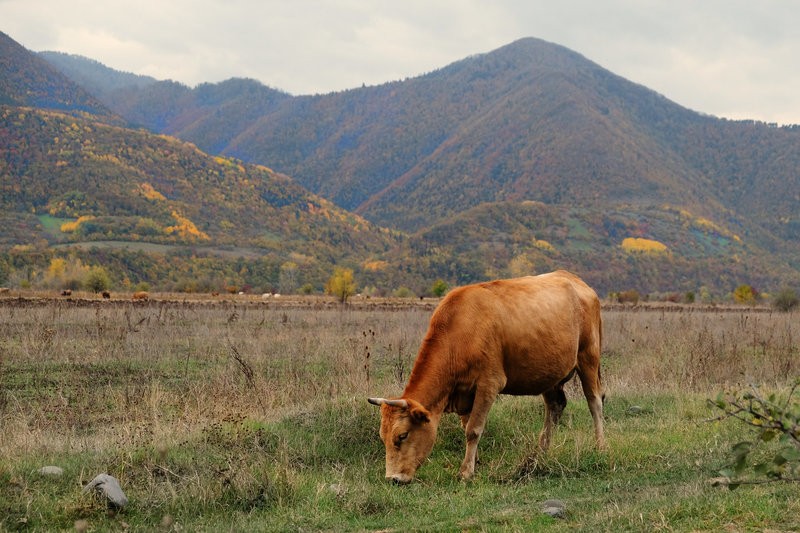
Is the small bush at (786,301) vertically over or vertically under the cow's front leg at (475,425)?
under

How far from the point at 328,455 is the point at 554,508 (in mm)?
3240

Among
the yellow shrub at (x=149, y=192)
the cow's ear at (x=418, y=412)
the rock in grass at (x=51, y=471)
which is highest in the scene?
the yellow shrub at (x=149, y=192)

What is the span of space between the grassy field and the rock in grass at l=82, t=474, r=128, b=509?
9 centimetres

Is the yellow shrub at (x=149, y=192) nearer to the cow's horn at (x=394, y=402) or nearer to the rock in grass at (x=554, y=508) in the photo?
the cow's horn at (x=394, y=402)

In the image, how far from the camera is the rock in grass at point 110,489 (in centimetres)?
652

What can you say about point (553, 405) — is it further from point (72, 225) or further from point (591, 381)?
point (72, 225)

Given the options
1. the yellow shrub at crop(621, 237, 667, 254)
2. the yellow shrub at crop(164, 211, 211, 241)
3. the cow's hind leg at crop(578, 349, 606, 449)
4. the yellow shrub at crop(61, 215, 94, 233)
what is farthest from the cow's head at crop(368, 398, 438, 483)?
the yellow shrub at crop(621, 237, 667, 254)

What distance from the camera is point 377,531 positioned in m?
6.05

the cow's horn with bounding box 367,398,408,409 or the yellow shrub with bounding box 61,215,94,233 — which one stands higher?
the cow's horn with bounding box 367,398,408,409

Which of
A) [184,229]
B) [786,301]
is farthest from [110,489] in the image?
[184,229]

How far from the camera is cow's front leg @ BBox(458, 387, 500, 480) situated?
796 centimetres

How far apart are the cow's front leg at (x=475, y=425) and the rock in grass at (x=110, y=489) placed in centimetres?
359

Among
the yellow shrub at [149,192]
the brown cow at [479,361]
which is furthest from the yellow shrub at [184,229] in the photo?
the brown cow at [479,361]

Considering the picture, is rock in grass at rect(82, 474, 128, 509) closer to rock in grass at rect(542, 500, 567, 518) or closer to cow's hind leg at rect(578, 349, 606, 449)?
rock in grass at rect(542, 500, 567, 518)
